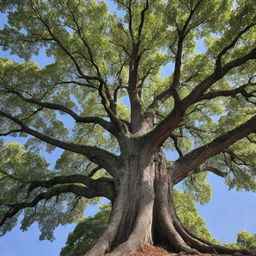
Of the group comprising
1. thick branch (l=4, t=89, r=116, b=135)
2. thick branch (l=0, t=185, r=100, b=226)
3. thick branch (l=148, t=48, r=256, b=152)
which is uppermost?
thick branch (l=4, t=89, r=116, b=135)

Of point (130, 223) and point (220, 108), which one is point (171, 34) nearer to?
point (220, 108)

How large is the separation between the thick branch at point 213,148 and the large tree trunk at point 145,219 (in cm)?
47

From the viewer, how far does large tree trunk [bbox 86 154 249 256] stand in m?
4.87

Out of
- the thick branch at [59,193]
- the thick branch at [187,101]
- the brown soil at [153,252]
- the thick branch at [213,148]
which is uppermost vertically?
the thick branch at [187,101]

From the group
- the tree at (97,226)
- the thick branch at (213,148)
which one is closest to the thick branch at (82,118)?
the thick branch at (213,148)

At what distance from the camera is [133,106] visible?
360 inches

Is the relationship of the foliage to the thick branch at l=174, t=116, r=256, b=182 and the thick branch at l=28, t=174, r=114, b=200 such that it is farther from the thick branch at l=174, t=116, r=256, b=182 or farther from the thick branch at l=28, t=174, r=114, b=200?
the thick branch at l=174, t=116, r=256, b=182

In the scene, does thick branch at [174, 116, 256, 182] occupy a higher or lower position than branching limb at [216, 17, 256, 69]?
lower

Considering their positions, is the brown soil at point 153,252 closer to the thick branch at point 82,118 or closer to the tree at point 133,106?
the tree at point 133,106

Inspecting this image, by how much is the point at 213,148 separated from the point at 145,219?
264 cm

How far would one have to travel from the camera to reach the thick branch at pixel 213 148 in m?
6.24

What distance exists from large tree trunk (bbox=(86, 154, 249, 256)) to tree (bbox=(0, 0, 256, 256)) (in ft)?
0.08

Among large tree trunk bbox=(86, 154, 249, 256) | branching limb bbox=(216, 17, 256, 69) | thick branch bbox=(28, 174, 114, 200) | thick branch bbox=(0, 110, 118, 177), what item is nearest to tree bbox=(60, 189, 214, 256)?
thick branch bbox=(28, 174, 114, 200)

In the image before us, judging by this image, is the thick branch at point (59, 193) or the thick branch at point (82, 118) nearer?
the thick branch at point (59, 193)
